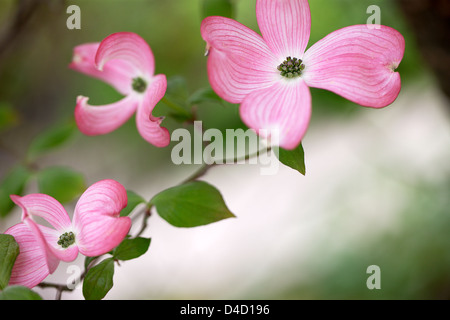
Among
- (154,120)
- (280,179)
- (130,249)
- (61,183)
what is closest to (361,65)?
(154,120)

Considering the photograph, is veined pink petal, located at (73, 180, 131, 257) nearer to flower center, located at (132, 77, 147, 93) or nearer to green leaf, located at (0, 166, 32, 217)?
flower center, located at (132, 77, 147, 93)

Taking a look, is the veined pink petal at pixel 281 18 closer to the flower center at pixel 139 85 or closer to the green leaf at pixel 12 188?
the flower center at pixel 139 85

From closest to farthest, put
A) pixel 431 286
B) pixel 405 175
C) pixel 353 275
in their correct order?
pixel 431 286, pixel 353 275, pixel 405 175

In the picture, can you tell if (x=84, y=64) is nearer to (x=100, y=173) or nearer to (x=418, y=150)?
(x=100, y=173)

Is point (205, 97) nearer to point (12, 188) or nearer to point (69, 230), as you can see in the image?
point (69, 230)

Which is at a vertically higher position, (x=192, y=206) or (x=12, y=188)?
(x=12, y=188)
